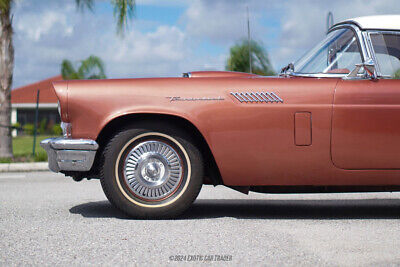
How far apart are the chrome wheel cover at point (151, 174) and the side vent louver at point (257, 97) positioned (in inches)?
27.3

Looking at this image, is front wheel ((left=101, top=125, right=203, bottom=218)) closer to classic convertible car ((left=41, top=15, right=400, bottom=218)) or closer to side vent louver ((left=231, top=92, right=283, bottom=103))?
classic convertible car ((left=41, top=15, right=400, bottom=218))

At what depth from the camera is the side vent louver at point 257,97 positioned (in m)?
4.76

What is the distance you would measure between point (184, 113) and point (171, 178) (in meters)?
0.53

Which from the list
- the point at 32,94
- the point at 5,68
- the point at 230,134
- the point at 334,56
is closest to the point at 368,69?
the point at 334,56

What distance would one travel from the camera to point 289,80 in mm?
4883

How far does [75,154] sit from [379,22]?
2.76 metres

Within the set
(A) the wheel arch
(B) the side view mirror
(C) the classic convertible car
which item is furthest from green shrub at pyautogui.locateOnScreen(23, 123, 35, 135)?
(B) the side view mirror

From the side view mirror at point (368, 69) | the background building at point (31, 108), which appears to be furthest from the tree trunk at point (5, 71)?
the background building at point (31, 108)

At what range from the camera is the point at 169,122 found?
4.91 m

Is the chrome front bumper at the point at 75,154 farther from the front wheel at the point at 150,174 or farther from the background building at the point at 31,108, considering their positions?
the background building at the point at 31,108

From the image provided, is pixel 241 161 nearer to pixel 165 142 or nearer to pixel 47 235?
pixel 165 142

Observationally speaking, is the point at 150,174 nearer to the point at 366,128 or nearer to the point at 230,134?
the point at 230,134

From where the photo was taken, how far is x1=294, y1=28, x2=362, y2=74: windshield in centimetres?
507

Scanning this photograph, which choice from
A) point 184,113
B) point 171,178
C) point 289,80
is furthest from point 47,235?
point 289,80
